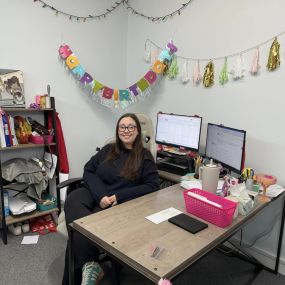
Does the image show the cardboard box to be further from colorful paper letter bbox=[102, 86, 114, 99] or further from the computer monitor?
the computer monitor

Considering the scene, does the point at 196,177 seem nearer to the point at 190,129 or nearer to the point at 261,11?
the point at 190,129

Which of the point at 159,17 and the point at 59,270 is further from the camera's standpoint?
the point at 159,17

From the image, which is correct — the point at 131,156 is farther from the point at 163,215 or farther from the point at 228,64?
the point at 228,64

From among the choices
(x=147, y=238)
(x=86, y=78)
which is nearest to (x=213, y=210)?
(x=147, y=238)

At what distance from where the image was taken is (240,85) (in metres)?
2.41

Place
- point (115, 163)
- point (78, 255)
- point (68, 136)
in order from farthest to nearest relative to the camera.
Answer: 1. point (68, 136)
2. point (115, 163)
3. point (78, 255)

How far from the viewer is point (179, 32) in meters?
2.83

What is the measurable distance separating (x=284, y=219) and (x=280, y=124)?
75cm

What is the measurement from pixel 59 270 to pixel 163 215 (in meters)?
1.19

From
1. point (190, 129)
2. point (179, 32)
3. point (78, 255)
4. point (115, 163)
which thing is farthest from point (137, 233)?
point (179, 32)

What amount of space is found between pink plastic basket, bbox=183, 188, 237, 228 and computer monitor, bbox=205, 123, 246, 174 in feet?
1.86

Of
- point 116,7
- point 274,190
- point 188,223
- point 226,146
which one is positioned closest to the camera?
point 188,223

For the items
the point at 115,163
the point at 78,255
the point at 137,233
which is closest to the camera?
the point at 137,233

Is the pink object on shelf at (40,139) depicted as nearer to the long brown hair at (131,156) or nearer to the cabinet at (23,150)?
the cabinet at (23,150)
